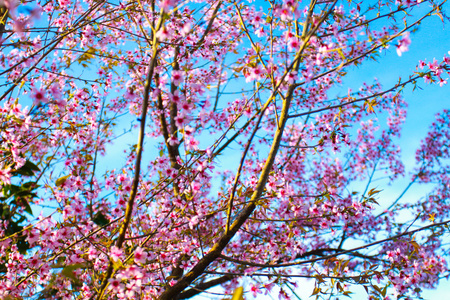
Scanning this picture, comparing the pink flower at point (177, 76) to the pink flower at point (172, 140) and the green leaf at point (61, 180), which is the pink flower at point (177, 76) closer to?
the pink flower at point (172, 140)

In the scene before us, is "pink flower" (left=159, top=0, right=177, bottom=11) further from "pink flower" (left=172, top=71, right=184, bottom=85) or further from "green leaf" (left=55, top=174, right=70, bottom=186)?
"green leaf" (left=55, top=174, right=70, bottom=186)

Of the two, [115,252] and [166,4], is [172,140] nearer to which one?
[115,252]

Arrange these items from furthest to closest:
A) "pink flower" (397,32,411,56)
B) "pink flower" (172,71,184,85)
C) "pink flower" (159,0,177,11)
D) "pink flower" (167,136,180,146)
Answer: "pink flower" (167,136,180,146) → "pink flower" (397,32,411,56) → "pink flower" (172,71,184,85) → "pink flower" (159,0,177,11)

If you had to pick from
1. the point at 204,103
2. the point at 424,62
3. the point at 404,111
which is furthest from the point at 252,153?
the point at 404,111

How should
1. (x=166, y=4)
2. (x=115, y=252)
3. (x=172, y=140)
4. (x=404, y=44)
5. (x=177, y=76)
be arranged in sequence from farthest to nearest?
(x=172, y=140) < (x=404, y=44) < (x=177, y=76) < (x=115, y=252) < (x=166, y=4)

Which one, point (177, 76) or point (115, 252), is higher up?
point (177, 76)

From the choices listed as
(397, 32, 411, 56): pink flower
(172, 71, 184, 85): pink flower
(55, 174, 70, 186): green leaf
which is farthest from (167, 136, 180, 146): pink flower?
(397, 32, 411, 56): pink flower

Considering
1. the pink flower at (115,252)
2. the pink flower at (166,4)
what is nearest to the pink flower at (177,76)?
the pink flower at (166,4)

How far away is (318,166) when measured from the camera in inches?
410

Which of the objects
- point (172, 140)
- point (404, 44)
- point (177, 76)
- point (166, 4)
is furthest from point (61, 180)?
point (404, 44)

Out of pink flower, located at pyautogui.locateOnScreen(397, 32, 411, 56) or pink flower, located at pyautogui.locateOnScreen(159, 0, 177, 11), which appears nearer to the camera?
pink flower, located at pyautogui.locateOnScreen(159, 0, 177, 11)

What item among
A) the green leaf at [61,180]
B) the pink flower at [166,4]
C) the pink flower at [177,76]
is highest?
the pink flower at [177,76]

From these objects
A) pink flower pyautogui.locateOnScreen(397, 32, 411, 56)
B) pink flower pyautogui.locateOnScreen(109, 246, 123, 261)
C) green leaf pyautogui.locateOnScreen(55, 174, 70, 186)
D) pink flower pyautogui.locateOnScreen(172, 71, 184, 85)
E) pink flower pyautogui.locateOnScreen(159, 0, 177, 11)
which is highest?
pink flower pyautogui.locateOnScreen(397, 32, 411, 56)

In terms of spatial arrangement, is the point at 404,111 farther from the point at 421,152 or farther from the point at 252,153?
the point at 252,153
